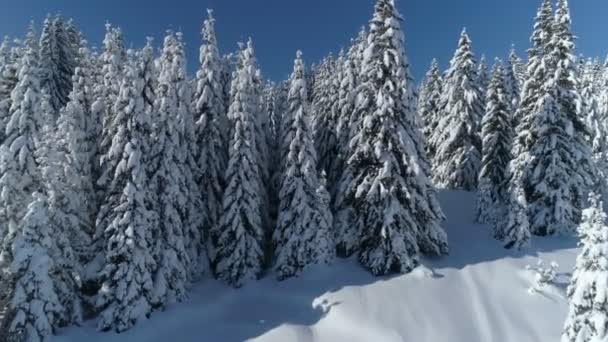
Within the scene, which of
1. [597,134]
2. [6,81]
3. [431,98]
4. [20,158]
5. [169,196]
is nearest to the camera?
[20,158]

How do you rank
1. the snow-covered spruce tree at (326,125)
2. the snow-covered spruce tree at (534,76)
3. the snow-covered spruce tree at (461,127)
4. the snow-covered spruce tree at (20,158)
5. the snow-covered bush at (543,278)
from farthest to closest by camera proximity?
the snow-covered spruce tree at (461,127) → the snow-covered spruce tree at (326,125) → the snow-covered spruce tree at (534,76) → the snow-covered bush at (543,278) → the snow-covered spruce tree at (20,158)

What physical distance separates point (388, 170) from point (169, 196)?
12.7 metres

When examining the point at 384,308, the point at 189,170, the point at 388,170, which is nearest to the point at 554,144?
the point at 388,170

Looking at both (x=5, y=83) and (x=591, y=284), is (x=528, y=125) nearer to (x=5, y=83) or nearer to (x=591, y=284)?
(x=591, y=284)

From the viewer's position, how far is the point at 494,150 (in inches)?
1443

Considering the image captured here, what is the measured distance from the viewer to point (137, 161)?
26109 millimetres

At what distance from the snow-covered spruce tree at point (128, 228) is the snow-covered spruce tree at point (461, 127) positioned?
1128 inches

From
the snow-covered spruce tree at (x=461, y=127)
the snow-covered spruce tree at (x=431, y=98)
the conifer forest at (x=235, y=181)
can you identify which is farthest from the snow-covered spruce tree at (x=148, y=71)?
the snow-covered spruce tree at (x=431, y=98)

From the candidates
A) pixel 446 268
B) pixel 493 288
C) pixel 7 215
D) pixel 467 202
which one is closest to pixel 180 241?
pixel 7 215


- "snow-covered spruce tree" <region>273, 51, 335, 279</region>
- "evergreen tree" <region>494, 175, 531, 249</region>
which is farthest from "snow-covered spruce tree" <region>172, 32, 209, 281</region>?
"evergreen tree" <region>494, 175, 531, 249</region>

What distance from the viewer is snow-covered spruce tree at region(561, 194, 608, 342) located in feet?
45.6

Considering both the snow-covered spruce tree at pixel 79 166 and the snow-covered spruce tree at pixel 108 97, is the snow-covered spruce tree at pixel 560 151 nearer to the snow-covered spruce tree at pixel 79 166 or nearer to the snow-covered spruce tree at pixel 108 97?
the snow-covered spruce tree at pixel 108 97

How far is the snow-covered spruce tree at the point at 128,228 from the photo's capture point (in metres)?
25.1

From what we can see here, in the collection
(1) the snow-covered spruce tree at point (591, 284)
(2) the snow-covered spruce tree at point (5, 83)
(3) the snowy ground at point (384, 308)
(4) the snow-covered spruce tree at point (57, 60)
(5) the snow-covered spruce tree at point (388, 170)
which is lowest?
(3) the snowy ground at point (384, 308)
